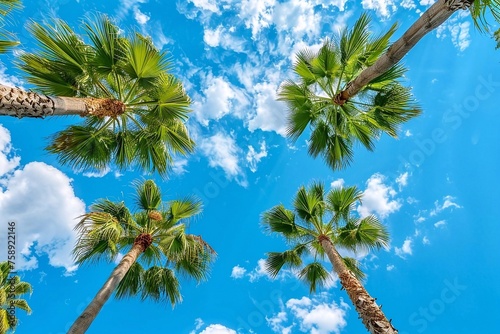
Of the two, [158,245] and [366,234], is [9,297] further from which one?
[366,234]

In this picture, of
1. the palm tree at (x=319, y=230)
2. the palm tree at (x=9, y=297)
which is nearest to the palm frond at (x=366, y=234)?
the palm tree at (x=319, y=230)

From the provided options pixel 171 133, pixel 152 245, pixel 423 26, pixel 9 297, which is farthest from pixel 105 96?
pixel 9 297

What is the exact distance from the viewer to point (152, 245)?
10.1m

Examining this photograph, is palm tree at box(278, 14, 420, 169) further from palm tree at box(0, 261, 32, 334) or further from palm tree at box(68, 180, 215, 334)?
palm tree at box(0, 261, 32, 334)

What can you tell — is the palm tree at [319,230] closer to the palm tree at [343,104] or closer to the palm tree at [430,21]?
the palm tree at [343,104]

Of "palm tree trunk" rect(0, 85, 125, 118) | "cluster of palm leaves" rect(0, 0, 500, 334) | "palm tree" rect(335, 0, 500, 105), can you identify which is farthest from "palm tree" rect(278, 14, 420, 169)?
"palm tree trunk" rect(0, 85, 125, 118)

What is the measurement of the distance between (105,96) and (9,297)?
14.9 meters

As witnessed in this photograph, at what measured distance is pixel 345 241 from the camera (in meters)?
10.9

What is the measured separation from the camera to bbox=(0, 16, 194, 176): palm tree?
6.30 meters

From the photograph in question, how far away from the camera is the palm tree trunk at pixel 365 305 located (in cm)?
656

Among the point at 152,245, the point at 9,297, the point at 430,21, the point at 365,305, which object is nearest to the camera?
the point at 430,21

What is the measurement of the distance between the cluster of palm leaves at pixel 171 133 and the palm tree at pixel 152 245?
0.03m

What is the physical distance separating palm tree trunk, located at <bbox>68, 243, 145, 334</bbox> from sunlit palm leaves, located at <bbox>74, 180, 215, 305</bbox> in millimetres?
830

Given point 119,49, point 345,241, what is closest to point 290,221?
point 345,241
